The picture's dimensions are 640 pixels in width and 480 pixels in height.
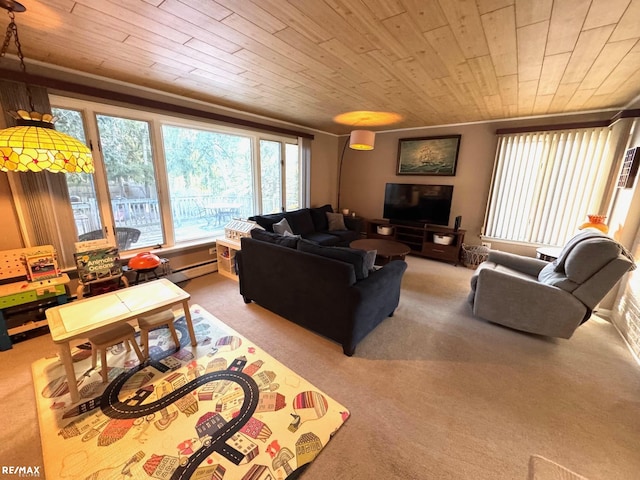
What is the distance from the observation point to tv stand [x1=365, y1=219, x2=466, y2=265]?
14.6 feet

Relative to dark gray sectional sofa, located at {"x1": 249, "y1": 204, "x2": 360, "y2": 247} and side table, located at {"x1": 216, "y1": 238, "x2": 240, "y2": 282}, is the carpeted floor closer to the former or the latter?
side table, located at {"x1": 216, "y1": 238, "x2": 240, "y2": 282}

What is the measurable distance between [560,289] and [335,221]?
3.49 m

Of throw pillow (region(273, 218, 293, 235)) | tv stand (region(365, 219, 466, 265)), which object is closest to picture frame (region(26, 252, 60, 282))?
Result: throw pillow (region(273, 218, 293, 235))

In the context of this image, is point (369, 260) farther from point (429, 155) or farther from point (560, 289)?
point (429, 155)

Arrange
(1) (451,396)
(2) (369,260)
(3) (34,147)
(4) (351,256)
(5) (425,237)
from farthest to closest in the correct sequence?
1. (5) (425,237)
2. (2) (369,260)
3. (4) (351,256)
4. (1) (451,396)
5. (3) (34,147)

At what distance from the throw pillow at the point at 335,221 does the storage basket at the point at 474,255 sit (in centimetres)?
224

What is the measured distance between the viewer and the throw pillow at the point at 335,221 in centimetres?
509

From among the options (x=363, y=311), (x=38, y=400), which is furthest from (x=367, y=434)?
(x=38, y=400)

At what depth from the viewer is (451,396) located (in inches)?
70.1

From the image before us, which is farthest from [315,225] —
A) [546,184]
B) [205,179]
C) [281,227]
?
[546,184]

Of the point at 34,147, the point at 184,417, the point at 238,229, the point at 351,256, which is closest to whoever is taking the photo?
the point at 34,147

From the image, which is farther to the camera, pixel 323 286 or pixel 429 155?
pixel 429 155

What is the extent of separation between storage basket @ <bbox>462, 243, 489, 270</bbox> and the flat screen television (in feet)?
2.10

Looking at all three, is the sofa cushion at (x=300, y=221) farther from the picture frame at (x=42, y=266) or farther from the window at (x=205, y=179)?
the picture frame at (x=42, y=266)
